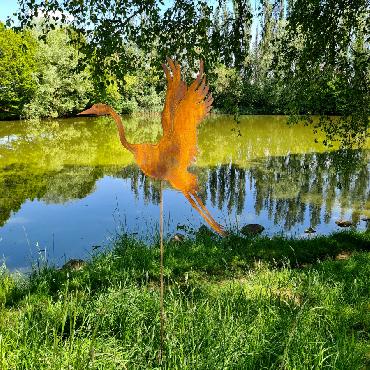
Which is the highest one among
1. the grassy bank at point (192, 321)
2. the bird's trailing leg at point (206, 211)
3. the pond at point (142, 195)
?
the bird's trailing leg at point (206, 211)

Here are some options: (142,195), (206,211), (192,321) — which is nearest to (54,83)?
(142,195)

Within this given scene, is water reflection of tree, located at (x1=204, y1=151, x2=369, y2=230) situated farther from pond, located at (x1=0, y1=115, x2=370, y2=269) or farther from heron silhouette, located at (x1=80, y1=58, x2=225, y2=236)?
heron silhouette, located at (x1=80, y1=58, x2=225, y2=236)

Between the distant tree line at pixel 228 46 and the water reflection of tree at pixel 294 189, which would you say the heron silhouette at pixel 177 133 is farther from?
the water reflection of tree at pixel 294 189

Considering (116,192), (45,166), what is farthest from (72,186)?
(45,166)

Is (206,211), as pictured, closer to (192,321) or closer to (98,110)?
(98,110)

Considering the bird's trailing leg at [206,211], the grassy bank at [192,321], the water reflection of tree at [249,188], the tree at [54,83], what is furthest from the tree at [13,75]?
the bird's trailing leg at [206,211]

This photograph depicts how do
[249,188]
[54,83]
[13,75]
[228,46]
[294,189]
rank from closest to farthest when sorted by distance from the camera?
1. [228,46]
2. [294,189]
3. [249,188]
4. [13,75]
5. [54,83]

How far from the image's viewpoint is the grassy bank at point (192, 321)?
2416 millimetres

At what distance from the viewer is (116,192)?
1184 centimetres

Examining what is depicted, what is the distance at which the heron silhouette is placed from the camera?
2.12m

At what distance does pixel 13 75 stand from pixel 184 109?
33.1 meters

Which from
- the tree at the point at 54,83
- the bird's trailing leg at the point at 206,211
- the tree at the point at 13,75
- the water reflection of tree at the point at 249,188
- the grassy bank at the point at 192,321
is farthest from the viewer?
the tree at the point at 54,83

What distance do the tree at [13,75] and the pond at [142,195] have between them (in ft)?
41.4

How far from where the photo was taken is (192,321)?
2842 mm
